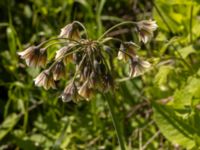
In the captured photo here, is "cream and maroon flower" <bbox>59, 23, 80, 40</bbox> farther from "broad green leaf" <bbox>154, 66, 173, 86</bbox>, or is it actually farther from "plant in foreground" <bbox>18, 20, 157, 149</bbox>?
"broad green leaf" <bbox>154, 66, 173, 86</bbox>

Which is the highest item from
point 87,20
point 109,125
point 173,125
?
point 87,20

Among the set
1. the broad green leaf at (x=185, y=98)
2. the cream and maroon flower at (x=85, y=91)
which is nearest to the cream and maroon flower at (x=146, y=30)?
the cream and maroon flower at (x=85, y=91)

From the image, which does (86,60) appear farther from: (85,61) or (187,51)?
→ (187,51)

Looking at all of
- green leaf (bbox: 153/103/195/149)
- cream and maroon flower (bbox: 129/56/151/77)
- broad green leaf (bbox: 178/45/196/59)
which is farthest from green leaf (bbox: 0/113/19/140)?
cream and maroon flower (bbox: 129/56/151/77)

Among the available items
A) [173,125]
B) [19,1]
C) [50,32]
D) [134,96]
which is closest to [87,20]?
[50,32]

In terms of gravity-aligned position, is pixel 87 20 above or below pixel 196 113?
above

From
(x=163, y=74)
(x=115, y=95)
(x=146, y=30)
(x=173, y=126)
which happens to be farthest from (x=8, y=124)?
(x=146, y=30)

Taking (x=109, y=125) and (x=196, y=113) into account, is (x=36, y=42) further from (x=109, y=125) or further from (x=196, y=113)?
(x=196, y=113)
